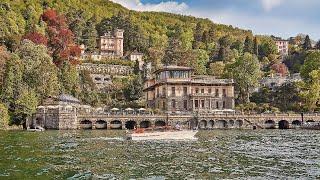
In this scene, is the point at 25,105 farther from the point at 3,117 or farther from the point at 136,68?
the point at 136,68

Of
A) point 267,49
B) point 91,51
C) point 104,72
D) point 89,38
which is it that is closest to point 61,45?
point 104,72

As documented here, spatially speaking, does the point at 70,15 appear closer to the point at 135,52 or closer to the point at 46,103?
the point at 135,52

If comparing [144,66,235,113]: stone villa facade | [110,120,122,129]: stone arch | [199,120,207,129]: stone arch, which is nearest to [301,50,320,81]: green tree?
[144,66,235,113]: stone villa facade

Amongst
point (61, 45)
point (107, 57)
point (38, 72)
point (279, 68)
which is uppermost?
Result: point (61, 45)

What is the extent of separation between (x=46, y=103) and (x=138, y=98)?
37717 mm

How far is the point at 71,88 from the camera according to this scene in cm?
11550

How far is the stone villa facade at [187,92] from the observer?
355 ft

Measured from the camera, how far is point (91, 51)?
162750 millimetres

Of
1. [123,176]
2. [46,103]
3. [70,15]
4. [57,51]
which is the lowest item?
[123,176]

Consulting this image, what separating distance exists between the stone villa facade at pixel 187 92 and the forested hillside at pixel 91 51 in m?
7.22

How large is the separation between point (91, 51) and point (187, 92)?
61926 mm

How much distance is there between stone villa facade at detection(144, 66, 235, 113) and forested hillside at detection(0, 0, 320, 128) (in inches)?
284

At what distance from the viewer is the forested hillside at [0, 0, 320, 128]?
310 feet

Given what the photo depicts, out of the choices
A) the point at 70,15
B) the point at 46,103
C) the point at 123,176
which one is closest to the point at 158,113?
the point at 46,103
